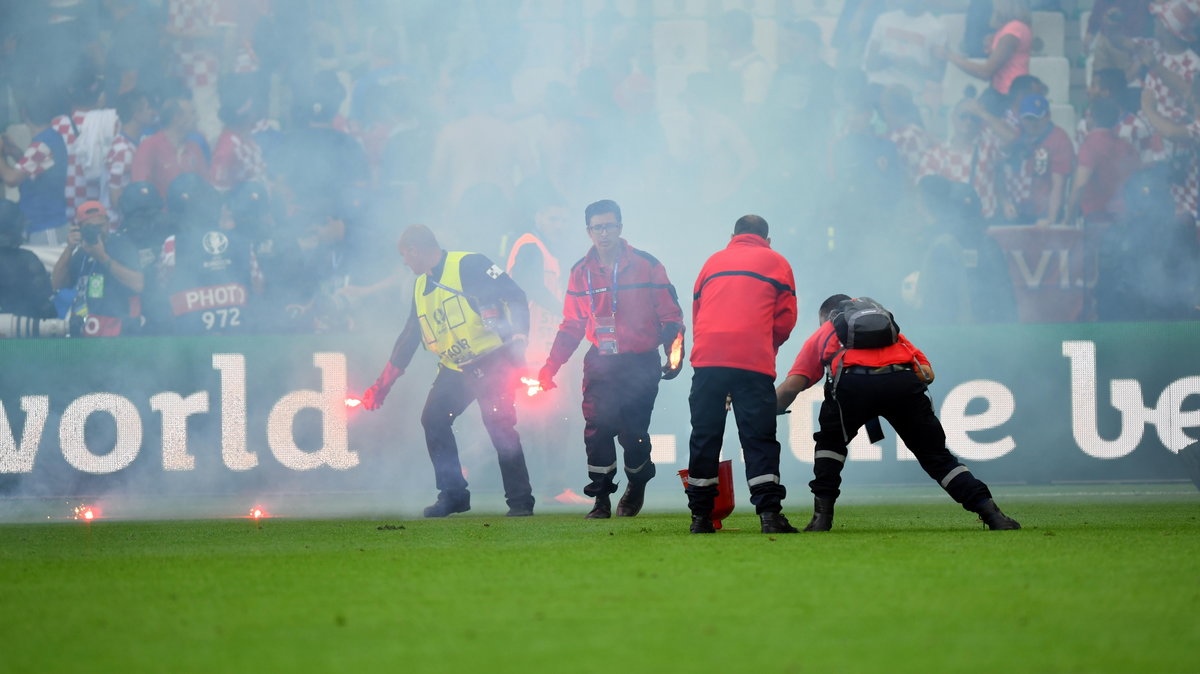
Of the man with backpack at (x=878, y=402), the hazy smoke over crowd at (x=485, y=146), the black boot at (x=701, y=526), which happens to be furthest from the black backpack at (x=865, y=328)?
the hazy smoke over crowd at (x=485, y=146)

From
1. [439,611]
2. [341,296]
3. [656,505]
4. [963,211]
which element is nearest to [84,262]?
[341,296]

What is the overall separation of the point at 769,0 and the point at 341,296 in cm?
498

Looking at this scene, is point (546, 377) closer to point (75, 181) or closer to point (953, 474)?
point (953, 474)

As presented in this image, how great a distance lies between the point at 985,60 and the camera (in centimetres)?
1455

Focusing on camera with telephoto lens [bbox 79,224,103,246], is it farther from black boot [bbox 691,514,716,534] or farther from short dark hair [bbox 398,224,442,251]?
black boot [bbox 691,514,716,534]

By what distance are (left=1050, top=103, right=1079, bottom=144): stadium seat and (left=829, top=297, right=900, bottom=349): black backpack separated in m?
8.24

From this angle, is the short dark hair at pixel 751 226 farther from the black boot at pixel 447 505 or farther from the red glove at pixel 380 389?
the red glove at pixel 380 389

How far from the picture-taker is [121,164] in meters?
14.2

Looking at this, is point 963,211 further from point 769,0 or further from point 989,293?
point 769,0

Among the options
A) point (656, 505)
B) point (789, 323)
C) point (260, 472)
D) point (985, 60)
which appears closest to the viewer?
point (789, 323)

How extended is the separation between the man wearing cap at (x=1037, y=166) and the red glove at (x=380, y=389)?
665 cm

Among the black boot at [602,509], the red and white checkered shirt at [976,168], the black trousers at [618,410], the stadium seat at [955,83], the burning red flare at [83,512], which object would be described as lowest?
the black boot at [602,509]

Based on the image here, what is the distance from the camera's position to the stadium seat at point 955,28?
14602 mm

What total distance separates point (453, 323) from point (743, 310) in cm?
303
